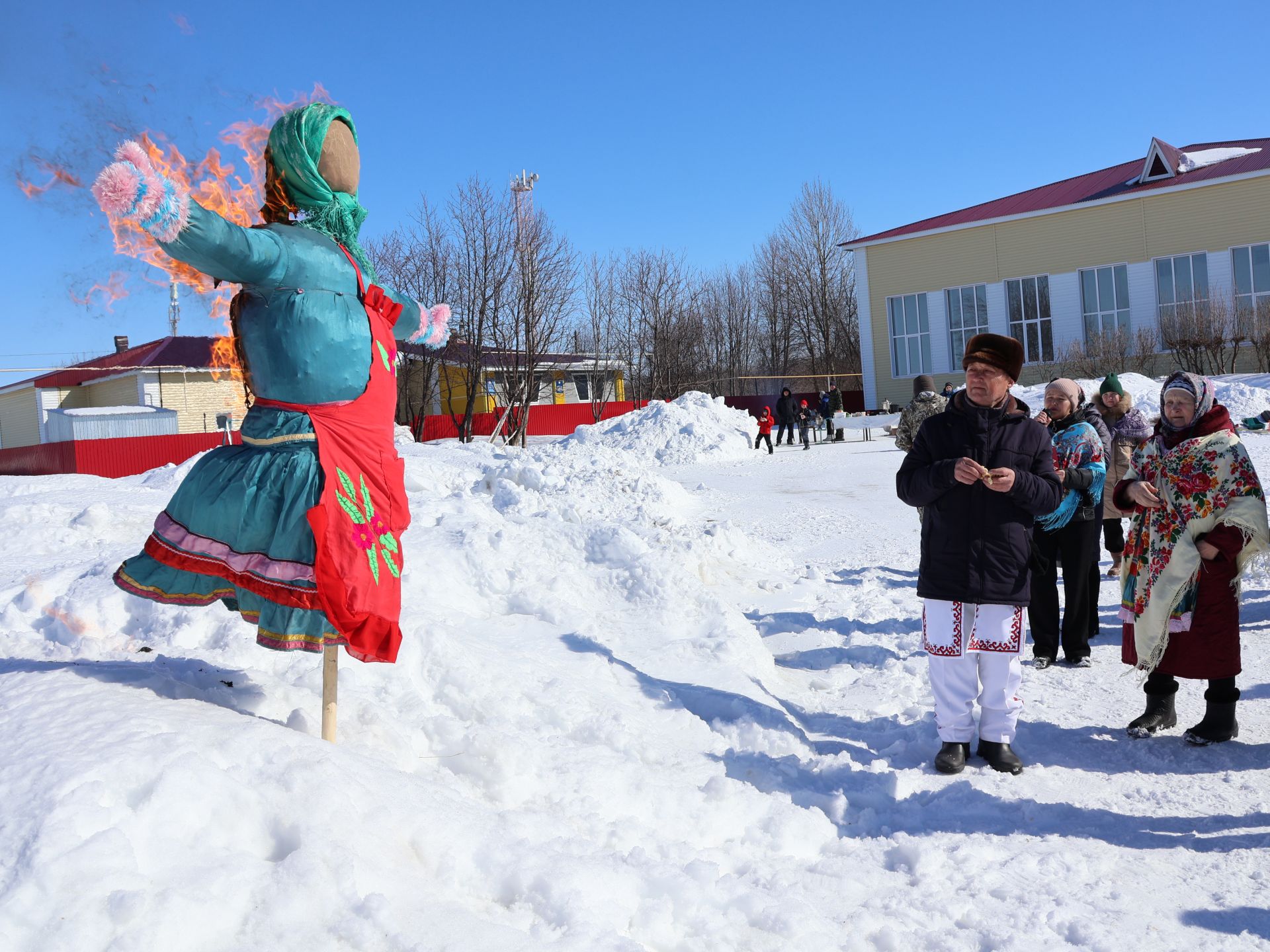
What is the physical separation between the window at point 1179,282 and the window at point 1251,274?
2.57ft

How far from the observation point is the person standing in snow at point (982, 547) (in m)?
4.30

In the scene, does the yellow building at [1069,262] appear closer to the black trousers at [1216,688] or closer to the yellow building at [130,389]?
the yellow building at [130,389]

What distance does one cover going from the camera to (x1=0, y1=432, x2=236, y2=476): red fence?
2364 centimetres

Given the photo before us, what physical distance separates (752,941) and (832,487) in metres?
12.7

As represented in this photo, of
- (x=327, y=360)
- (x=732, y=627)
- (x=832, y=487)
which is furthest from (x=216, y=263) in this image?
(x=832, y=487)

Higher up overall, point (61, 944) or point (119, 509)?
point (119, 509)

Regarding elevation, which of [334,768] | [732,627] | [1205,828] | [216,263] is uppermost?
[216,263]

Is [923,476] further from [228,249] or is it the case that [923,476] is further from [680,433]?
[680,433]

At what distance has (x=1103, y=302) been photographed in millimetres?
31016

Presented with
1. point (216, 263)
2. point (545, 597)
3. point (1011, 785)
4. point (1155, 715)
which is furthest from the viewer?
point (545, 597)

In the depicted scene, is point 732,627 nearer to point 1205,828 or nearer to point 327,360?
point 1205,828

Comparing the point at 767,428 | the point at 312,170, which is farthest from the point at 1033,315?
the point at 312,170

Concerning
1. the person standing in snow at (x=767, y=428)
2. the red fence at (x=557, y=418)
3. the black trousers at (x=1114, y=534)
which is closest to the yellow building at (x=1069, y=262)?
the red fence at (x=557, y=418)

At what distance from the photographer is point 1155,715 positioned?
4.68m
